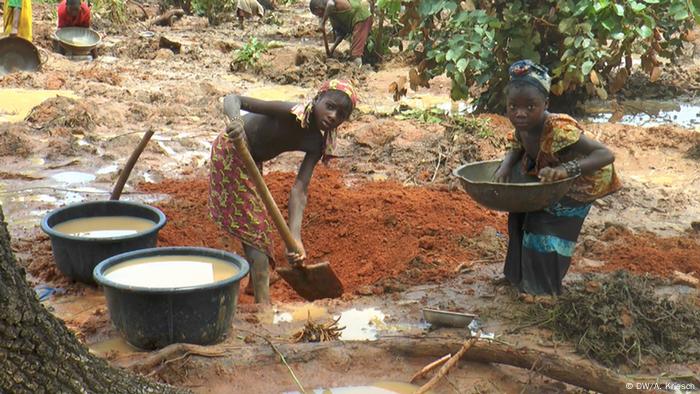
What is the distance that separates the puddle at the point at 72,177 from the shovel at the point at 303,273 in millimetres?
2719

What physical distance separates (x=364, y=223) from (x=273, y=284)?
0.87m

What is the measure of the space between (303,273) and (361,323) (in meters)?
0.40

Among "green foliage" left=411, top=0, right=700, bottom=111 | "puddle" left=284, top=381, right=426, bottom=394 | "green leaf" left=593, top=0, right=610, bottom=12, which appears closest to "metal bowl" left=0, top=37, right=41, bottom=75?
"green foliage" left=411, top=0, right=700, bottom=111

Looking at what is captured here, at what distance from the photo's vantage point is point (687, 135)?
745cm

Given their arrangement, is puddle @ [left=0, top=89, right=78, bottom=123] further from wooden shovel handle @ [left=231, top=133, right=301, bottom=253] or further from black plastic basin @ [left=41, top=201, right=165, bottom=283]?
wooden shovel handle @ [left=231, top=133, right=301, bottom=253]

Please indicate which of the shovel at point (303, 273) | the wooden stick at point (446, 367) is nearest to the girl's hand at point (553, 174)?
the wooden stick at point (446, 367)

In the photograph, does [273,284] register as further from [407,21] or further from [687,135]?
[687,135]

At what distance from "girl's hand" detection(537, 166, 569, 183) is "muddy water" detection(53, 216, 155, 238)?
2.16 metres

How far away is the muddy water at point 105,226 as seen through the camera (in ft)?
14.6

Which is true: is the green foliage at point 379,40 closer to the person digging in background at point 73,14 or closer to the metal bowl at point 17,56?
the person digging in background at point 73,14

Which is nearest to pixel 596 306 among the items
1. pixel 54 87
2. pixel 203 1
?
pixel 54 87

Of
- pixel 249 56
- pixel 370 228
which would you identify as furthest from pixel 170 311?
pixel 249 56

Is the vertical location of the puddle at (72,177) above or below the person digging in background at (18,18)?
below

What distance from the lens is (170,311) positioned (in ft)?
11.1
